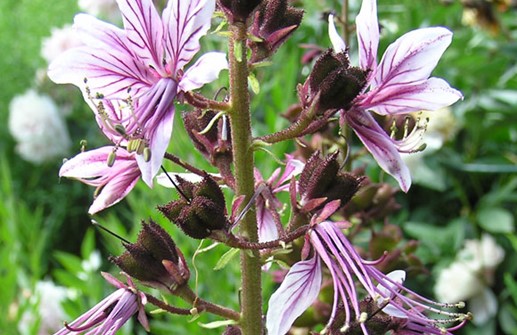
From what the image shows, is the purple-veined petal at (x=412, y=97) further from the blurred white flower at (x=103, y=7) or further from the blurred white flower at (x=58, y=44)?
the blurred white flower at (x=58, y=44)

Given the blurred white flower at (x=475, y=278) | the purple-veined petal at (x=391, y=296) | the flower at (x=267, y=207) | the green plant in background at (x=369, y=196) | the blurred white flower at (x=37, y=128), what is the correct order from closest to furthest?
the purple-veined petal at (x=391, y=296) < the flower at (x=267, y=207) < the green plant in background at (x=369, y=196) < the blurred white flower at (x=475, y=278) < the blurred white flower at (x=37, y=128)

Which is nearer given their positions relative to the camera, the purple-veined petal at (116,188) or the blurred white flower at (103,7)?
the purple-veined petal at (116,188)

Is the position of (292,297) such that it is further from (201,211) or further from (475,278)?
(475,278)

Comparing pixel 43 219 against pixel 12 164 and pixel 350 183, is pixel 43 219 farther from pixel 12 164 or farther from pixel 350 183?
pixel 350 183

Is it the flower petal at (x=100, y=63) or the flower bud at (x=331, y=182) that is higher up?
the flower petal at (x=100, y=63)

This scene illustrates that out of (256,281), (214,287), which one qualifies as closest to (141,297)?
(256,281)

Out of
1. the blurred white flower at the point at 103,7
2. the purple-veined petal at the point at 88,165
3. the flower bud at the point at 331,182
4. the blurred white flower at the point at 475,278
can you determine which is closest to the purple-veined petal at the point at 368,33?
the flower bud at the point at 331,182
